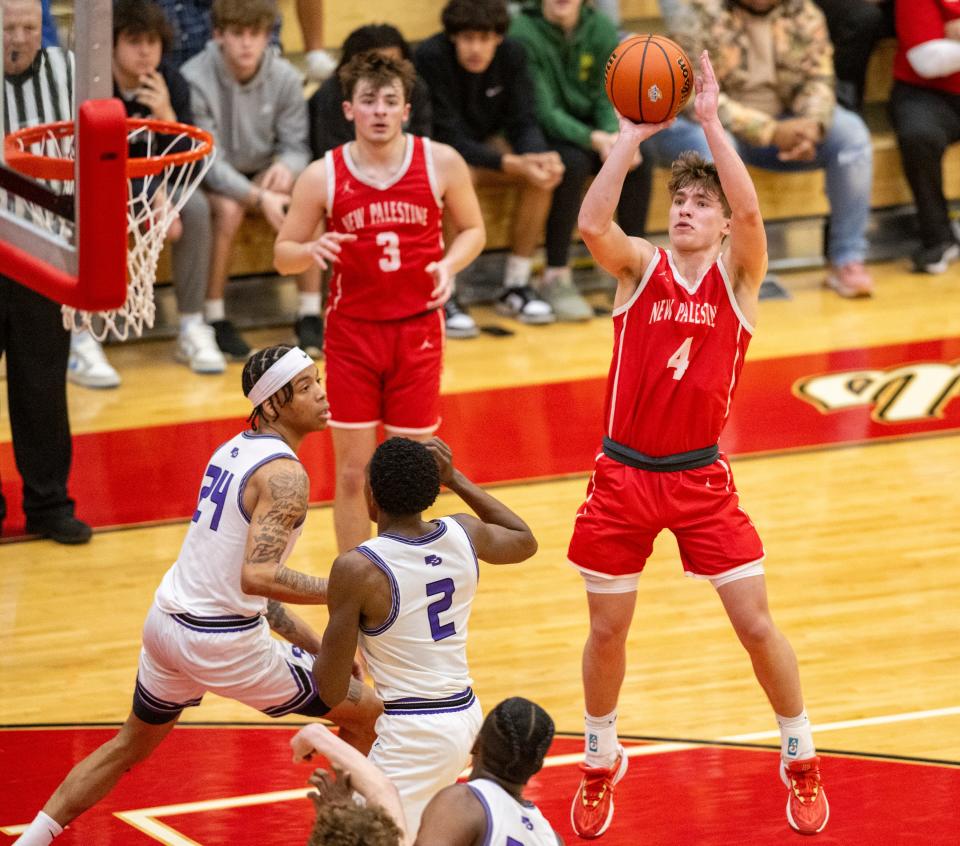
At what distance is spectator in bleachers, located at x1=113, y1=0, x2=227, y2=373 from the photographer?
9.12 meters

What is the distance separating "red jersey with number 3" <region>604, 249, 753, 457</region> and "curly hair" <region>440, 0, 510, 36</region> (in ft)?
17.4

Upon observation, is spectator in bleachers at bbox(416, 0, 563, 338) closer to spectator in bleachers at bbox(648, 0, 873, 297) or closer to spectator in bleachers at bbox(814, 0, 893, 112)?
spectator in bleachers at bbox(648, 0, 873, 297)

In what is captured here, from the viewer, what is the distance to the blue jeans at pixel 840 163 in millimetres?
10875

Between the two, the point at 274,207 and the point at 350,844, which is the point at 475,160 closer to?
the point at 274,207

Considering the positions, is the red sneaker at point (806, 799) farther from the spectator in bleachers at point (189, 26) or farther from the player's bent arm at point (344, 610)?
the spectator in bleachers at point (189, 26)

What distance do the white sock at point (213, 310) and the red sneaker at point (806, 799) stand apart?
572cm

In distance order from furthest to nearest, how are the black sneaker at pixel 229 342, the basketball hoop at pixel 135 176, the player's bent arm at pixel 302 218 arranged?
the black sneaker at pixel 229 342 → the player's bent arm at pixel 302 218 → the basketball hoop at pixel 135 176

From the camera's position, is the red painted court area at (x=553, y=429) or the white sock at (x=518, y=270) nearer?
the red painted court area at (x=553, y=429)

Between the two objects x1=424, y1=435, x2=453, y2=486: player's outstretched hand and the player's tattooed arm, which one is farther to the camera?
the player's tattooed arm

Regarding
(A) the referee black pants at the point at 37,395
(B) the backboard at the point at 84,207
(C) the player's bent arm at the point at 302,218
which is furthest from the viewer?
(A) the referee black pants at the point at 37,395

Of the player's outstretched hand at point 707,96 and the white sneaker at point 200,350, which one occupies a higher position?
the player's outstretched hand at point 707,96

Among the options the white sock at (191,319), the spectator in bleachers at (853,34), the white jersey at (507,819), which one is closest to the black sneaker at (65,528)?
the white sock at (191,319)

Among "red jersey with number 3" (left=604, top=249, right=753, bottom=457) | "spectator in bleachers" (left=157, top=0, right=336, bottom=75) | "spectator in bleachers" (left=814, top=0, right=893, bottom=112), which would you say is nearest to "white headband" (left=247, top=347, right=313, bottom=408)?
"red jersey with number 3" (left=604, top=249, right=753, bottom=457)

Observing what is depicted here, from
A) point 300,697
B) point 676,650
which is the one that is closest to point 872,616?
point 676,650
